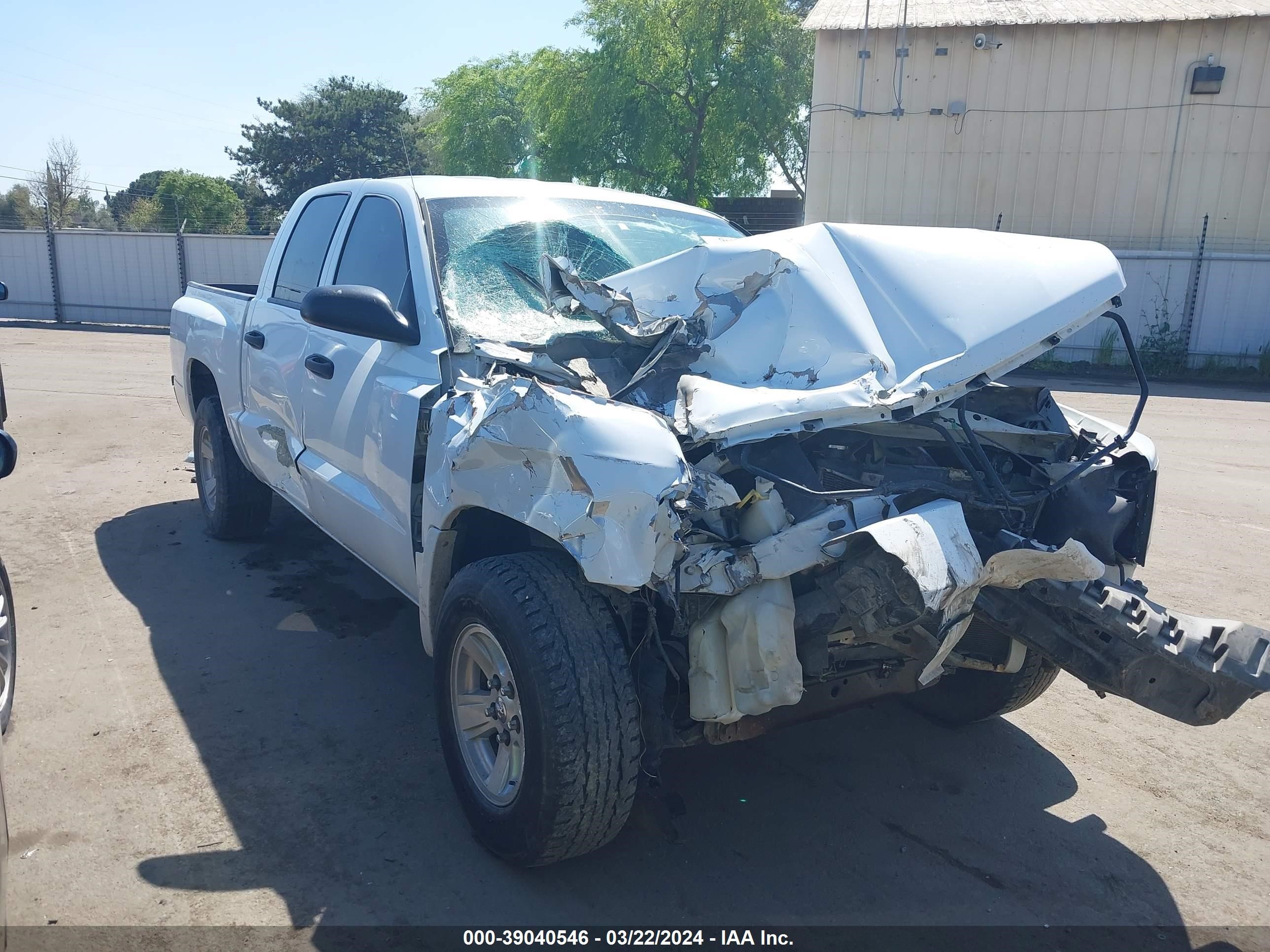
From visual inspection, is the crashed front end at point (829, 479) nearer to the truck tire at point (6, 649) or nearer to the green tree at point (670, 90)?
the truck tire at point (6, 649)

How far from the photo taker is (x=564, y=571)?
2.80 metres

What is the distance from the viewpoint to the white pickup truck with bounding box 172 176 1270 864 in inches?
99.0

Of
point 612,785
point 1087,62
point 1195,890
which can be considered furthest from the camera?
point 1087,62

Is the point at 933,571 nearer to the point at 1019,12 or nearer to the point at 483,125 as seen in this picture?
the point at 1019,12

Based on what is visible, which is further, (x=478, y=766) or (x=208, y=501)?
(x=208, y=501)

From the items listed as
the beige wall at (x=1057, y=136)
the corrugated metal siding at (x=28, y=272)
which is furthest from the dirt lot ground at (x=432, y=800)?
the corrugated metal siding at (x=28, y=272)

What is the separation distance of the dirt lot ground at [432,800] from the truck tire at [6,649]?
0.12 meters

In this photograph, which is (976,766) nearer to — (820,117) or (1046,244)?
(1046,244)

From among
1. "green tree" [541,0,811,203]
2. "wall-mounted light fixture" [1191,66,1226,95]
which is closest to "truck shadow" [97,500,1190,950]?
"wall-mounted light fixture" [1191,66,1226,95]

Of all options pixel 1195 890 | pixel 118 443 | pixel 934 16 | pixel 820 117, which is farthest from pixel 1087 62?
pixel 1195 890

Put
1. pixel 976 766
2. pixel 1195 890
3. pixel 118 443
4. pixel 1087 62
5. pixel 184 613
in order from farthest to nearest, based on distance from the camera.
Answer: pixel 1087 62 → pixel 118 443 → pixel 184 613 → pixel 976 766 → pixel 1195 890

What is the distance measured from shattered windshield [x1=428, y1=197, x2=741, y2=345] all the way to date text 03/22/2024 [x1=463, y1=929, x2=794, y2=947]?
184cm

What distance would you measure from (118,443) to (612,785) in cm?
772

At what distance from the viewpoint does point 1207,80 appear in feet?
58.9
